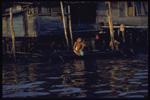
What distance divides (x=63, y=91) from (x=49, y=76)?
3.88 metres

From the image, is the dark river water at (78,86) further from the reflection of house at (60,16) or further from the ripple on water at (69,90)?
the reflection of house at (60,16)

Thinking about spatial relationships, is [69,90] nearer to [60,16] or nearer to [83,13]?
[60,16]

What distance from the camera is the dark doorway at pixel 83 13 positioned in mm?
30609

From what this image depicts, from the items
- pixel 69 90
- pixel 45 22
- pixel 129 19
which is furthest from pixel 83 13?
pixel 69 90

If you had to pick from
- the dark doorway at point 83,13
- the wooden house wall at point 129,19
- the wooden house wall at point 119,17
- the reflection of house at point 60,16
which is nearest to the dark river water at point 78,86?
the reflection of house at point 60,16

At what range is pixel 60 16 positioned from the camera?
29.1m

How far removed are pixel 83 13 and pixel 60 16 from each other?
3.26 m

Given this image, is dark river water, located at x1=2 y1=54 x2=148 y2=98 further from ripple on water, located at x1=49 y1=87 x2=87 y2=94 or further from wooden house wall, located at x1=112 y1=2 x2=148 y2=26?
wooden house wall, located at x1=112 y1=2 x2=148 y2=26

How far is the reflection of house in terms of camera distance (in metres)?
28.2

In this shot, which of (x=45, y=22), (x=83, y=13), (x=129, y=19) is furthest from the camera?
(x=129, y=19)

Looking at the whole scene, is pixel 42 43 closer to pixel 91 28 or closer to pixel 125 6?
pixel 91 28

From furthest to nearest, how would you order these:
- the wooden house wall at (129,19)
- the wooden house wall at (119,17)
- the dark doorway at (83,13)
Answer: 1. the wooden house wall at (129,19)
2. the wooden house wall at (119,17)
3. the dark doorway at (83,13)

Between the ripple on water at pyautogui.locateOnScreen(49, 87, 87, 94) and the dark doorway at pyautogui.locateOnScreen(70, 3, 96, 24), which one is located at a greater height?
the dark doorway at pyautogui.locateOnScreen(70, 3, 96, 24)

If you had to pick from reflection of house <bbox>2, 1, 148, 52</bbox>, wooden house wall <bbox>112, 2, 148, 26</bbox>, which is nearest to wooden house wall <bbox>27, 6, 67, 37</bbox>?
reflection of house <bbox>2, 1, 148, 52</bbox>
